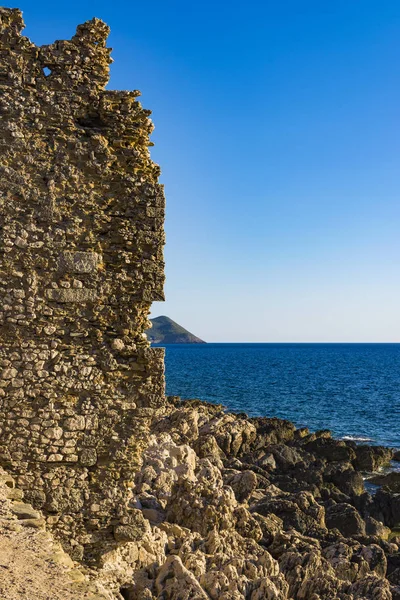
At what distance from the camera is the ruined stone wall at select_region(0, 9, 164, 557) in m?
8.27

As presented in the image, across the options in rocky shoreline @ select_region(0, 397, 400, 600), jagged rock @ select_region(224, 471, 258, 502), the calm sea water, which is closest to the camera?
rocky shoreline @ select_region(0, 397, 400, 600)

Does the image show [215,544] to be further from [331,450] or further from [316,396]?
[316,396]

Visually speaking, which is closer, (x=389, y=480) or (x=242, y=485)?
(x=242, y=485)

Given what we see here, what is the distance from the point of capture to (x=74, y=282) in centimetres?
844

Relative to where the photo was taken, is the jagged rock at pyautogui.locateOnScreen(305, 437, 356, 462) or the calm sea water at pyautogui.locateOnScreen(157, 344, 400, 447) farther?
the calm sea water at pyautogui.locateOnScreen(157, 344, 400, 447)

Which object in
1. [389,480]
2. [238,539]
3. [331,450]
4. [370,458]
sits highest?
[238,539]

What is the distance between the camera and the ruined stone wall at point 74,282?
8.27 meters

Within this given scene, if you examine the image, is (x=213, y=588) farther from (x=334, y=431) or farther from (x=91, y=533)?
(x=334, y=431)

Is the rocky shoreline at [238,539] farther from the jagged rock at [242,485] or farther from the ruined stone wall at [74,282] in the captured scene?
the ruined stone wall at [74,282]

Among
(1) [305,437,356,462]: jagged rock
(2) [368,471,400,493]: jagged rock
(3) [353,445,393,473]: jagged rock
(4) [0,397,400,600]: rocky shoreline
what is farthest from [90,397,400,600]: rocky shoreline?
(3) [353,445,393,473]: jagged rock

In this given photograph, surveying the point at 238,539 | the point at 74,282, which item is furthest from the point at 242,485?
→ the point at 74,282

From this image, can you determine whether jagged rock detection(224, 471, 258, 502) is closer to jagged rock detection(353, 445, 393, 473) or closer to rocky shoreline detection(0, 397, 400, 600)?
rocky shoreline detection(0, 397, 400, 600)

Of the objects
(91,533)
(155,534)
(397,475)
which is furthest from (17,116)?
(397,475)

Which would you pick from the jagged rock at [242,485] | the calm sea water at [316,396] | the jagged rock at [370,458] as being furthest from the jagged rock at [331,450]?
the jagged rock at [242,485]
